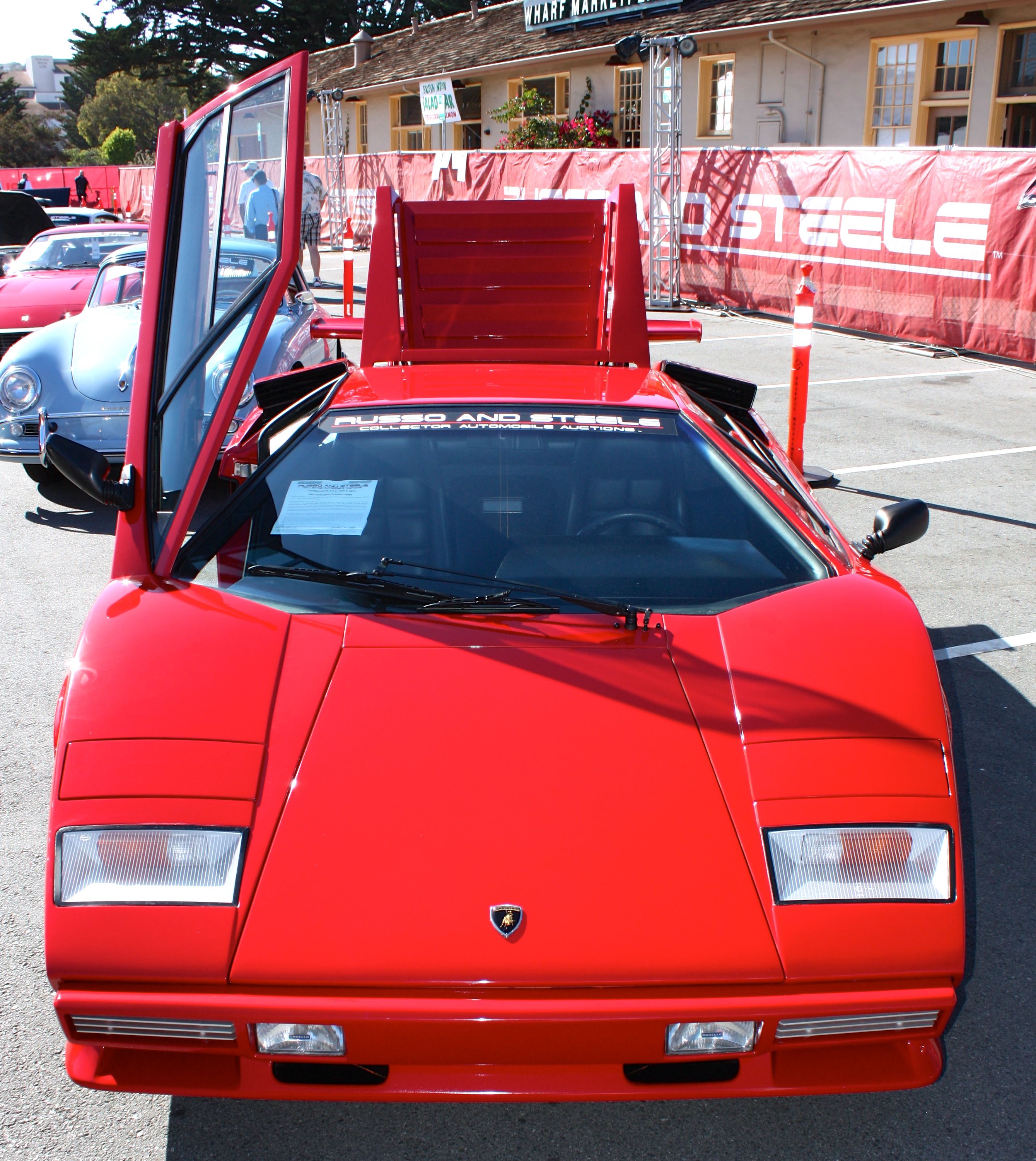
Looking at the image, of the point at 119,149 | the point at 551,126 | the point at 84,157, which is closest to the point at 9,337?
the point at 551,126

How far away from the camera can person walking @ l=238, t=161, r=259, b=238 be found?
125 inches

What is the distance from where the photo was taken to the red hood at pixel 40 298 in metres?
10.1

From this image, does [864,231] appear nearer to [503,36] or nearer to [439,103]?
[439,103]

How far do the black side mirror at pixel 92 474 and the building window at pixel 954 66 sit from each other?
686 inches

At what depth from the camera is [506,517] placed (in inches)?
114

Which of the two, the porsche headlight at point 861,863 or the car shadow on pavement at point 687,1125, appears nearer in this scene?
the porsche headlight at point 861,863

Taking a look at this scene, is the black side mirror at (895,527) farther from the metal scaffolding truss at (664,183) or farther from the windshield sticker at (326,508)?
the metal scaffolding truss at (664,183)

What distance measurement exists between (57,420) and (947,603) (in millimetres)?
5040

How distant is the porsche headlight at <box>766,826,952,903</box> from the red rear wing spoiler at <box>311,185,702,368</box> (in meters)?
3.10

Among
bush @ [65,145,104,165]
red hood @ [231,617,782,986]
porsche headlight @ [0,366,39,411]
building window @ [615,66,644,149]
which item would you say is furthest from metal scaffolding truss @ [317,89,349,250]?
bush @ [65,145,104,165]

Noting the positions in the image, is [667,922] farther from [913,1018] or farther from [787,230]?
[787,230]

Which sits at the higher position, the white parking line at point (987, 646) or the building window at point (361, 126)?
the building window at point (361, 126)

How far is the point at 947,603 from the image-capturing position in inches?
198

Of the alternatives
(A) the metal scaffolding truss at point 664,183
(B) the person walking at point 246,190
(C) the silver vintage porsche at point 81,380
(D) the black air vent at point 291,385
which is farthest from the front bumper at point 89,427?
(A) the metal scaffolding truss at point 664,183
